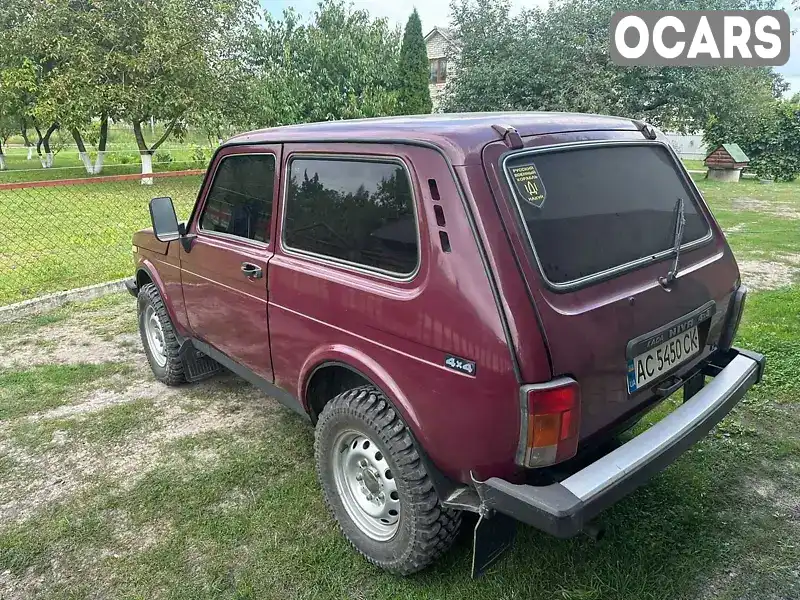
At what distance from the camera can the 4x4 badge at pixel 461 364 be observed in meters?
1.99

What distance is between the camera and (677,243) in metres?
2.50

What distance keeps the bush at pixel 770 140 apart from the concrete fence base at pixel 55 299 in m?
20.7

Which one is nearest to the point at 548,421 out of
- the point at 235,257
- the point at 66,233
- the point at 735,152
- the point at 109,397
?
the point at 235,257

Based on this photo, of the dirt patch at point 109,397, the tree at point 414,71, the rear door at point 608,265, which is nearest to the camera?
the rear door at point 608,265

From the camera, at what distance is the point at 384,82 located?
21922 mm

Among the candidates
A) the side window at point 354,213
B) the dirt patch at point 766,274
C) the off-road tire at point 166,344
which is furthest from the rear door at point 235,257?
the dirt patch at point 766,274

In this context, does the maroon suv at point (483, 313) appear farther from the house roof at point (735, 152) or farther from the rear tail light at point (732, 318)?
the house roof at point (735, 152)

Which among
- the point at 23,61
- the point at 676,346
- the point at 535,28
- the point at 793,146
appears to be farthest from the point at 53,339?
the point at 793,146

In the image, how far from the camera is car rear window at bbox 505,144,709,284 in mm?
2145

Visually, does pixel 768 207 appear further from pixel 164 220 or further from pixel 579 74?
pixel 164 220

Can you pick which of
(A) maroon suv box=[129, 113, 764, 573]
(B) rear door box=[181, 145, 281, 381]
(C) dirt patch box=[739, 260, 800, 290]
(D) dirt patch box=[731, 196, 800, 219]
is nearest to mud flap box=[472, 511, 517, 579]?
(A) maroon suv box=[129, 113, 764, 573]

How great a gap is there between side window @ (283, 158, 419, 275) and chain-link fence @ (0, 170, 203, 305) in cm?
469

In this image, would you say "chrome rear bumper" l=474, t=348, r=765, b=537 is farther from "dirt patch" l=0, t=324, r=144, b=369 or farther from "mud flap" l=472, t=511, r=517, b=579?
"dirt patch" l=0, t=324, r=144, b=369

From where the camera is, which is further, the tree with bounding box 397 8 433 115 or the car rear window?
the tree with bounding box 397 8 433 115
